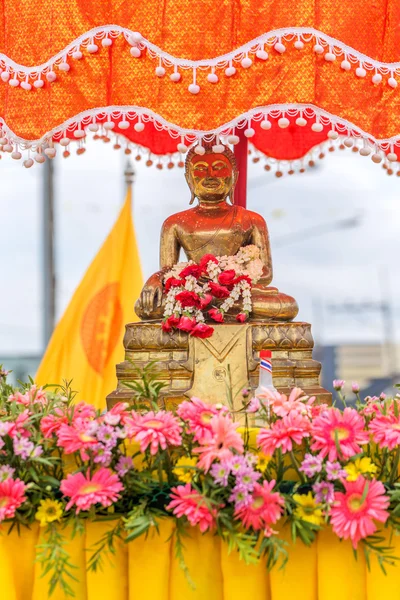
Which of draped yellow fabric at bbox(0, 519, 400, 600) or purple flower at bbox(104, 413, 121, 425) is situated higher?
purple flower at bbox(104, 413, 121, 425)

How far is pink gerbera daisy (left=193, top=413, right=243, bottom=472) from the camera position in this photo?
1.86 metres

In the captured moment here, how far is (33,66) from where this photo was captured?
2.35 m

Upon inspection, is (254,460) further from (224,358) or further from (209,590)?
(224,358)

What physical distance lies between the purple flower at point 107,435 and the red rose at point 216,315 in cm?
93

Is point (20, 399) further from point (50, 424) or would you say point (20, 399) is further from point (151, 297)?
point (151, 297)

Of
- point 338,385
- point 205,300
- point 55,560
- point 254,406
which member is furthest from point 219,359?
point 55,560

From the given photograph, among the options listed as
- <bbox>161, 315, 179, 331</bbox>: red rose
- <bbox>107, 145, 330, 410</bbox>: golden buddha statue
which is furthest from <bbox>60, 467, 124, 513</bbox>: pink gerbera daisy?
<bbox>161, 315, 179, 331</bbox>: red rose

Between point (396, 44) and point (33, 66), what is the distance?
3.18 ft

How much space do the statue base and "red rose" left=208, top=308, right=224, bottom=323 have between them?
0.13 feet

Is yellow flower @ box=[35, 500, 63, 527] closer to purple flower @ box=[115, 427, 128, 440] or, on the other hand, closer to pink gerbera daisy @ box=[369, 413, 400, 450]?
purple flower @ box=[115, 427, 128, 440]

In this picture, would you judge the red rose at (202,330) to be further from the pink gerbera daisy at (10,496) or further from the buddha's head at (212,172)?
the pink gerbera daisy at (10,496)

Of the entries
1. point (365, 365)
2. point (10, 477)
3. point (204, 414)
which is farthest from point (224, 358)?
point (365, 365)

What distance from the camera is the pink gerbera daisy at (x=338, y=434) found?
6.26ft

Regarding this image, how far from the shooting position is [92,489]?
6.17 ft
